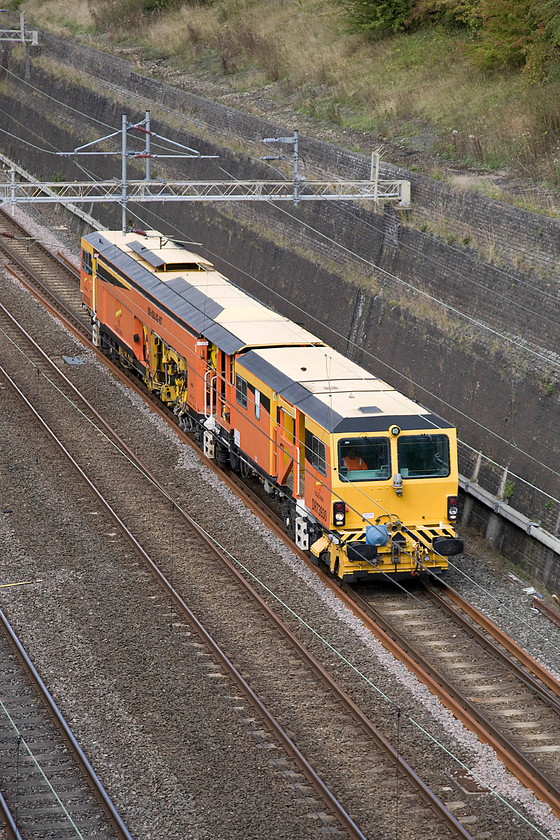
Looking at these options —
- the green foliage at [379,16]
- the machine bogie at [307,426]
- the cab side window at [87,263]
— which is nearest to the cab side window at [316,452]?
the machine bogie at [307,426]

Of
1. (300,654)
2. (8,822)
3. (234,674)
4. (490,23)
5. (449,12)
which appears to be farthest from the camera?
(449,12)

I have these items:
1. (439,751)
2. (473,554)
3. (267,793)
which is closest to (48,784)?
(267,793)

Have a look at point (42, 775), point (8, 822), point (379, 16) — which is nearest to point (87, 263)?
point (379, 16)

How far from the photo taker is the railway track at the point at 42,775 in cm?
1188

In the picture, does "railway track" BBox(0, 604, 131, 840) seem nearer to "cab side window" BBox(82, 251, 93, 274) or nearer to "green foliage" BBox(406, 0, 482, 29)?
"cab side window" BBox(82, 251, 93, 274)

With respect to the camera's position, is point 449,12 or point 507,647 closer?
point 507,647

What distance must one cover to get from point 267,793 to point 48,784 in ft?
7.72

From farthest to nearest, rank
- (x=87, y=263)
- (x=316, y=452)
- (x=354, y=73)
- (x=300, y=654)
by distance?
(x=354, y=73) → (x=87, y=263) → (x=316, y=452) → (x=300, y=654)

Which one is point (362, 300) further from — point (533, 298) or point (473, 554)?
point (473, 554)

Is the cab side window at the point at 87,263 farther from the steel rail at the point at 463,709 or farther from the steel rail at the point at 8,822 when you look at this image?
the steel rail at the point at 8,822

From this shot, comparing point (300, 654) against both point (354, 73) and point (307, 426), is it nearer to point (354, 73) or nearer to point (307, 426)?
point (307, 426)

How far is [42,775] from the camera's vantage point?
12.8m

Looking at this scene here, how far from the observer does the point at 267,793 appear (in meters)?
12.5

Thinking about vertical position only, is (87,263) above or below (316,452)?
below
